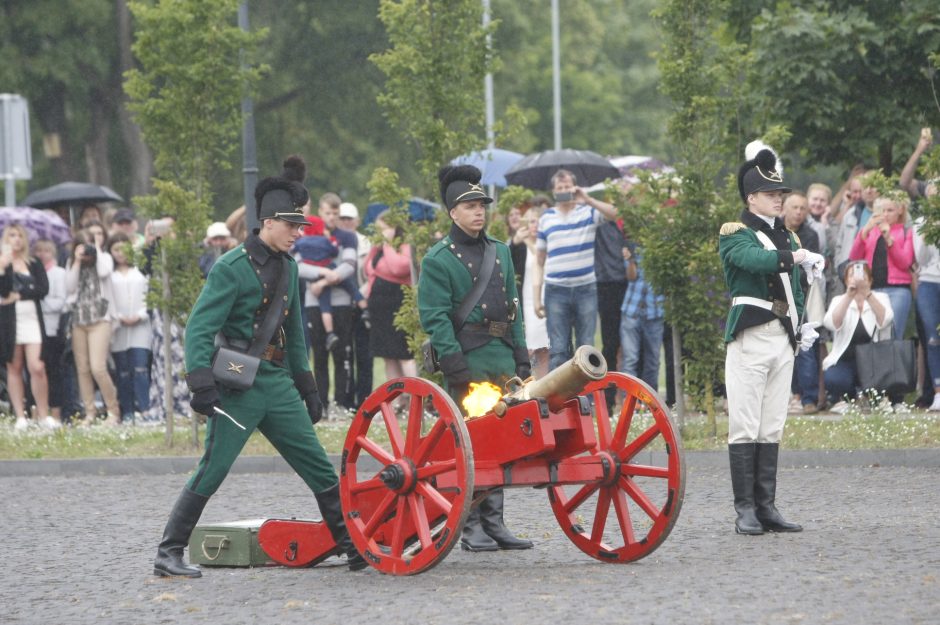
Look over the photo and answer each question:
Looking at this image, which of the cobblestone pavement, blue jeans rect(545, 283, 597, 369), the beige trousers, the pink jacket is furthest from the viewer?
the beige trousers

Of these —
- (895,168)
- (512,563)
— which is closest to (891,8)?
(895,168)

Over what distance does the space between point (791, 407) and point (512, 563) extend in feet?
27.4

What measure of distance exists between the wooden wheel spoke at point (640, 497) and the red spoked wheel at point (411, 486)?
3.10ft

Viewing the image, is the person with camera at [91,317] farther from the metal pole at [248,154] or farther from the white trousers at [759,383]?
the white trousers at [759,383]

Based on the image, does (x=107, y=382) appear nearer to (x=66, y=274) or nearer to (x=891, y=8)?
(x=66, y=274)

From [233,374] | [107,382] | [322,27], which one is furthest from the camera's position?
[322,27]

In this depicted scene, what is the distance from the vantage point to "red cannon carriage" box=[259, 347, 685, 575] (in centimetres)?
859

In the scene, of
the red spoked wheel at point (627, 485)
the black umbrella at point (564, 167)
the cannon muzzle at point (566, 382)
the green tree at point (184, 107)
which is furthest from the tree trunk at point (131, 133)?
the cannon muzzle at point (566, 382)

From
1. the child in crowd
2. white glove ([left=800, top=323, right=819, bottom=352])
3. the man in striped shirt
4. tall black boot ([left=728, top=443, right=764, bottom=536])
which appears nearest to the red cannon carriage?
tall black boot ([left=728, top=443, right=764, bottom=536])

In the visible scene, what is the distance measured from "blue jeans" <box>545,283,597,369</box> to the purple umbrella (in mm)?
6405

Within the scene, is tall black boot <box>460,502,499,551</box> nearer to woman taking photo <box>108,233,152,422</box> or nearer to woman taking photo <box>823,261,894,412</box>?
woman taking photo <box>823,261,894,412</box>

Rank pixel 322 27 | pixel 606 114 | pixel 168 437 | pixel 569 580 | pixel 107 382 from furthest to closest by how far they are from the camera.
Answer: pixel 606 114 → pixel 322 27 → pixel 107 382 → pixel 168 437 → pixel 569 580

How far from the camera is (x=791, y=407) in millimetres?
17141

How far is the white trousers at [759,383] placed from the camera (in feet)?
33.9
